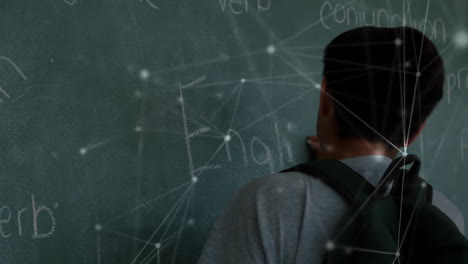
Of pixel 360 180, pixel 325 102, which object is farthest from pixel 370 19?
pixel 360 180

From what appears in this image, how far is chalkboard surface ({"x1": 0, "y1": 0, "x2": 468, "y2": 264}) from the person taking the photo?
78 centimetres

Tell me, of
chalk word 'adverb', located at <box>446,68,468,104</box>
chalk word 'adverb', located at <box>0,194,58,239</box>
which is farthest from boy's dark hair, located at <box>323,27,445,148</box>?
chalk word 'adverb', located at <box>446,68,468,104</box>

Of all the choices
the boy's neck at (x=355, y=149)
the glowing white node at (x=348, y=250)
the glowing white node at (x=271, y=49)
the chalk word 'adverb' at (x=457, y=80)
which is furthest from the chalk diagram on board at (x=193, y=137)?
the chalk word 'adverb' at (x=457, y=80)

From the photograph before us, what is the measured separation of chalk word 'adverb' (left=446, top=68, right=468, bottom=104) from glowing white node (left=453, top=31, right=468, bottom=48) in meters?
0.07

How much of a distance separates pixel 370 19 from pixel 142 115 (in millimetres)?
699

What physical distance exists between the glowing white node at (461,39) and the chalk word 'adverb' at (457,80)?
0.23 feet

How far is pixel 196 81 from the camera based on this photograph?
3.25ft

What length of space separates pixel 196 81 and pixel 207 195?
0.67ft

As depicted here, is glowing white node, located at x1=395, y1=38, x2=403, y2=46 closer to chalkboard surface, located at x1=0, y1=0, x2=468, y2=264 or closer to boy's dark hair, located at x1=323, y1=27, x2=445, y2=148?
boy's dark hair, located at x1=323, y1=27, x2=445, y2=148

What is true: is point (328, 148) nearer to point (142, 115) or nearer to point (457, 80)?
point (142, 115)

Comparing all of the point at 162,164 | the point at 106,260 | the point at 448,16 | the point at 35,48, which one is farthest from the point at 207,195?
the point at 448,16

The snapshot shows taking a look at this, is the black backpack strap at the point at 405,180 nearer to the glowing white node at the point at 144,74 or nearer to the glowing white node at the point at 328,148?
the glowing white node at the point at 328,148

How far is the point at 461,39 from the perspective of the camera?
1.63m

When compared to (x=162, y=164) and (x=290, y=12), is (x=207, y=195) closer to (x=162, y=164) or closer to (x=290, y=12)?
(x=162, y=164)
